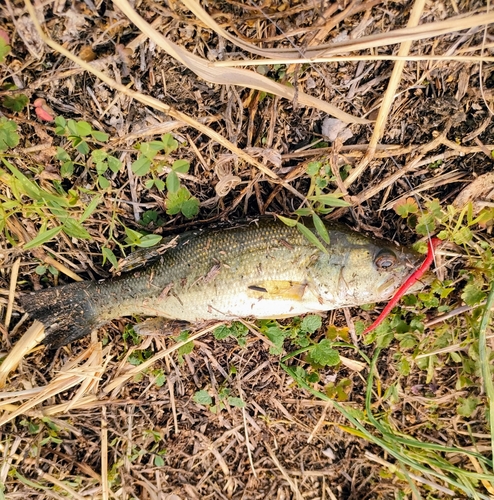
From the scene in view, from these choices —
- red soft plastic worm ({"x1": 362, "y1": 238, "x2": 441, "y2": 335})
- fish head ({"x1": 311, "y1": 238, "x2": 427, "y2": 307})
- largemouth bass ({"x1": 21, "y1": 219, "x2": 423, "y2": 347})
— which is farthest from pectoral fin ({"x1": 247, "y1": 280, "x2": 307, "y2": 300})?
red soft plastic worm ({"x1": 362, "y1": 238, "x2": 441, "y2": 335})

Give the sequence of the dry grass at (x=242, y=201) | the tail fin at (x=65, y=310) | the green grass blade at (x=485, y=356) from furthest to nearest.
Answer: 1. the tail fin at (x=65, y=310)
2. the green grass blade at (x=485, y=356)
3. the dry grass at (x=242, y=201)

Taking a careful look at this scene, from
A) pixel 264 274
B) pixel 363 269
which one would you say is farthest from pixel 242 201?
pixel 363 269

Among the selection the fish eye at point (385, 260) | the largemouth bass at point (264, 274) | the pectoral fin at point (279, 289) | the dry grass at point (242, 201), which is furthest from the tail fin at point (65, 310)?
the fish eye at point (385, 260)

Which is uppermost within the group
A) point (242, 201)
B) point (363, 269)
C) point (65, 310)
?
point (242, 201)

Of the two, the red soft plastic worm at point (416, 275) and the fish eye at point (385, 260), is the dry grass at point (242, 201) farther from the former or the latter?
the fish eye at point (385, 260)

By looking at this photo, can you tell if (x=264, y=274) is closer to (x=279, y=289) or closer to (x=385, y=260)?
(x=279, y=289)

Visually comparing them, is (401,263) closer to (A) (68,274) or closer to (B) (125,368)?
(B) (125,368)

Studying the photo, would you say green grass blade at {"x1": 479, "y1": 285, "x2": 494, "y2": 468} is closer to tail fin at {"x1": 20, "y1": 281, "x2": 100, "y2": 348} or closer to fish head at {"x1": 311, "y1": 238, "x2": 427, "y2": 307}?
fish head at {"x1": 311, "y1": 238, "x2": 427, "y2": 307}
